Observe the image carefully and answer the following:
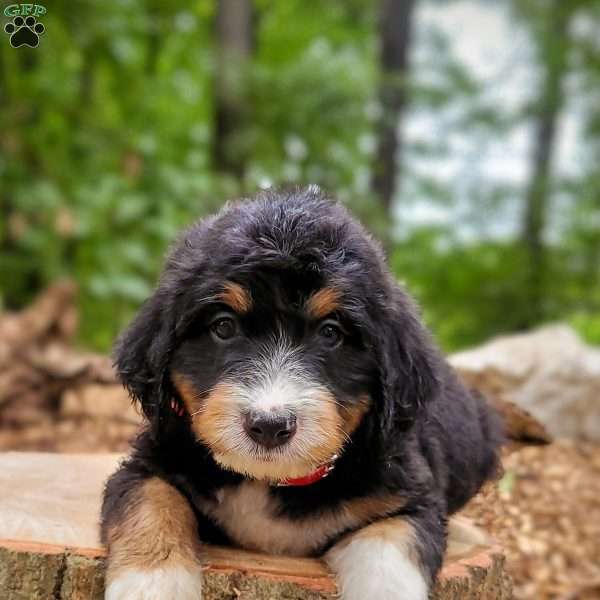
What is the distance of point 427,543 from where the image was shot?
336cm

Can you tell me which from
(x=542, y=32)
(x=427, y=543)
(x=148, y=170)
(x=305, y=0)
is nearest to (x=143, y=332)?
(x=427, y=543)

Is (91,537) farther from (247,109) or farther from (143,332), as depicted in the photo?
(247,109)

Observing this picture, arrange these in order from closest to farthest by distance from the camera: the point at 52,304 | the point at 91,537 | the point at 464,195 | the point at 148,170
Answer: the point at 91,537 < the point at 52,304 < the point at 148,170 < the point at 464,195

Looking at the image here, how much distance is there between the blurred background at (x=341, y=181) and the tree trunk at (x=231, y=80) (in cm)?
3

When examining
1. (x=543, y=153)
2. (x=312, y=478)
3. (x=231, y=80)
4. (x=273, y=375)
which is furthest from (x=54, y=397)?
(x=543, y=153)

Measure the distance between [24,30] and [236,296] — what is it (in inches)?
196

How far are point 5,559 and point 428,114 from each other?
12.7 m

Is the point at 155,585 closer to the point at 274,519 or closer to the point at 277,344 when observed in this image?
the point at 274,519

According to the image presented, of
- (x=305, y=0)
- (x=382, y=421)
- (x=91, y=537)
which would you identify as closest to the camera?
(x=382, y=421)

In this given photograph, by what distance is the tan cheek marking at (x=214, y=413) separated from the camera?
3037 millimetres

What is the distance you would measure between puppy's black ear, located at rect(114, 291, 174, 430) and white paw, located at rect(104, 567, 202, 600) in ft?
1.88

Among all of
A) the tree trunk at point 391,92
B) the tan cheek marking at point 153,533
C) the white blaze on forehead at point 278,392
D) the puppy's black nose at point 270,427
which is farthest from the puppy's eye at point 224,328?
the tree trunk at point 391,92

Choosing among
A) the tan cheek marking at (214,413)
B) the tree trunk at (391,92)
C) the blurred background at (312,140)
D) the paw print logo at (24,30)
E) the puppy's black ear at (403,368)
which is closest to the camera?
the tan cheek marking at (214,413)

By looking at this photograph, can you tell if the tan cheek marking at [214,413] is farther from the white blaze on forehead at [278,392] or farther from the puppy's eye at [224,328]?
the puppy's eye at [224,328]
